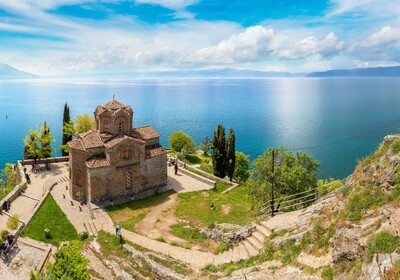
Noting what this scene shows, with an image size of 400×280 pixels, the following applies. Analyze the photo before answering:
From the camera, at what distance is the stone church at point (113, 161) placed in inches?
1179

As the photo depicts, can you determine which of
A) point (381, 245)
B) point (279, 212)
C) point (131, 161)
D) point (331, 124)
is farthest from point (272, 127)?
point (381, 245)

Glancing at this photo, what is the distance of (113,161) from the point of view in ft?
99.1

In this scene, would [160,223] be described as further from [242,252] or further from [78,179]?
[78,179]

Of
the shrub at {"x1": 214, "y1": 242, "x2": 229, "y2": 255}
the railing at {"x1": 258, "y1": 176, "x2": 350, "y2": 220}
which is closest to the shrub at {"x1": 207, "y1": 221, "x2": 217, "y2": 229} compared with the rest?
the shrub at {"x1": 214, "y1": 242, "x2": 229, "y2": 255}

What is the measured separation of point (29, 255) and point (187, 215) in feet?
41.6

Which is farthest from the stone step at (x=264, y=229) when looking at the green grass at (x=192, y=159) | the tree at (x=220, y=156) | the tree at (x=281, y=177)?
the green grass at (x=192, y=159)

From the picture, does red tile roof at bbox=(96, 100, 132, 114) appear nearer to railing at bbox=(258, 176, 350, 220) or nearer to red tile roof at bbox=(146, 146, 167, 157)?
red tile roof at bbox=(146, 146, 167, 157)

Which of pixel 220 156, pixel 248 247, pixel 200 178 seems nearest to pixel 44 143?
pixel 200 178

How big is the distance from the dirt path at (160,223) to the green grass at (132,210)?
547 millimetres

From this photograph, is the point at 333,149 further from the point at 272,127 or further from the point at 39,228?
the point at 39,228

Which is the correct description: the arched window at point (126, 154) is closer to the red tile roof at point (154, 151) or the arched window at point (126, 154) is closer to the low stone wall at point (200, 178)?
the red tile roof at point (154, 151)

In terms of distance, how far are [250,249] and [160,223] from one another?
10.4 metres

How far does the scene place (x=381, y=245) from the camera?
10.6m

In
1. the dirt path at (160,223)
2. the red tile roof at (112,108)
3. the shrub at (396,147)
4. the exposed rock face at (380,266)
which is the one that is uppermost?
the red tile roof at (112,108)
